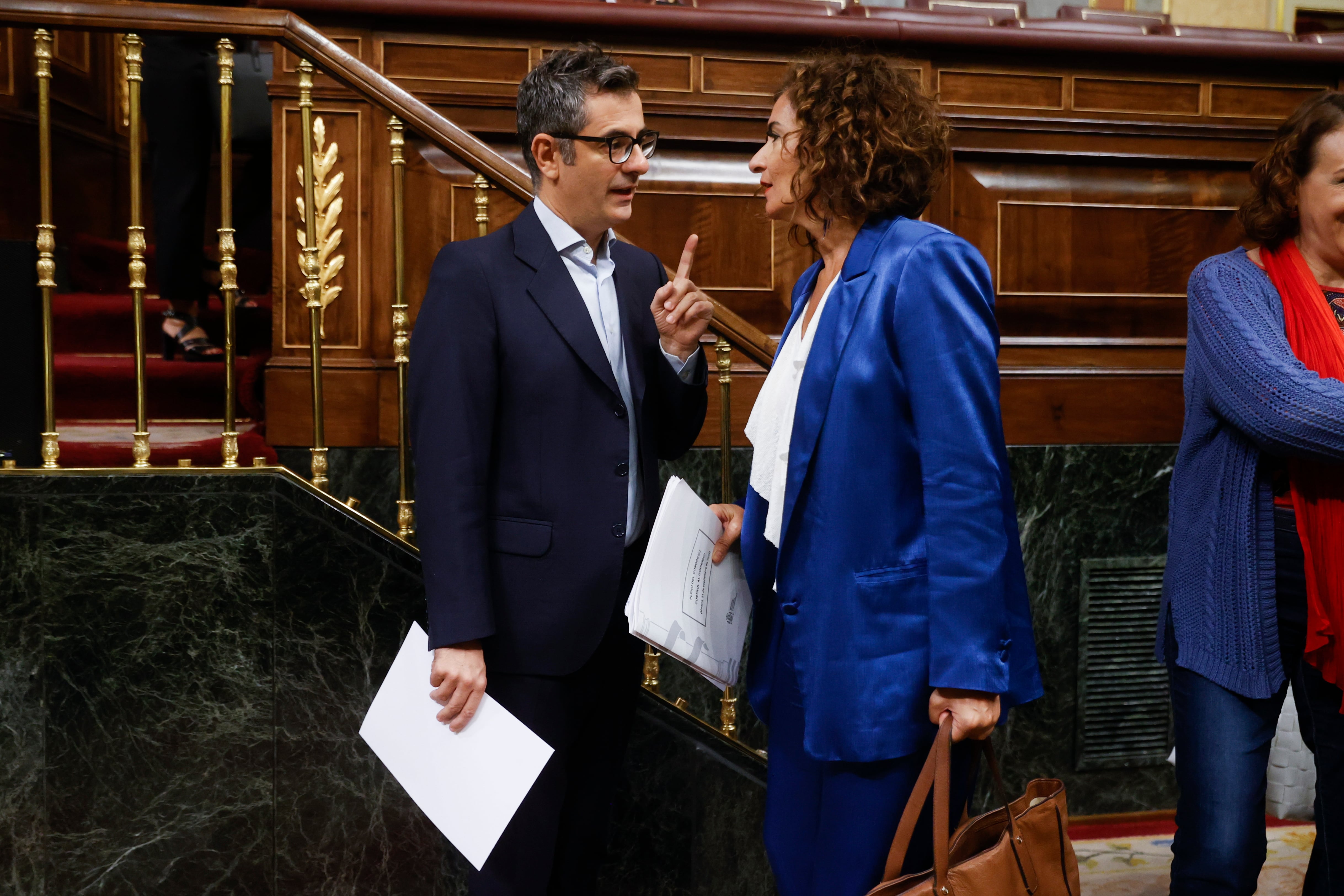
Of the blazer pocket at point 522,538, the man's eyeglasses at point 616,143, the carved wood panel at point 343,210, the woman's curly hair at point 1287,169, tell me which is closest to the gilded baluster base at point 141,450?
the carved wood panel at point 343,210

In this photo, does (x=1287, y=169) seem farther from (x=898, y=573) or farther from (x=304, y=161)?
(x=304, y=161)

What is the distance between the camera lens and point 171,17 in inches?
83.0

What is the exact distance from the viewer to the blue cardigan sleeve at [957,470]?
4.33 ft

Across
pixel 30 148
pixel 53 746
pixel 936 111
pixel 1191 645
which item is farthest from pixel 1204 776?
pixel 30 148

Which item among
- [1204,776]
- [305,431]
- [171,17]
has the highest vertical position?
[171,17]

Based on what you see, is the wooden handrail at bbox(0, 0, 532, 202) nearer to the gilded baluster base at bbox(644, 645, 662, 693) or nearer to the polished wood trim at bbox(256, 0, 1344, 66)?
the polished wood trim at bbox(256, 0, 1344, 66)

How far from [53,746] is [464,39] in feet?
6.99

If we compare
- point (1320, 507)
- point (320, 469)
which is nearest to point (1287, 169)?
point (1320, 507)

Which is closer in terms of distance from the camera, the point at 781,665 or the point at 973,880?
the point at 973,880

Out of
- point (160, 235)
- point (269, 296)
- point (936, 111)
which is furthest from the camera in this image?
point (269, 296)

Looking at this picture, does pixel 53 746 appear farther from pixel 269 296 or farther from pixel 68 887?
pixel 269 296

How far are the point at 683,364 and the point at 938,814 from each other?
789 mm

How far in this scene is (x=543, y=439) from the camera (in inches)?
63.7

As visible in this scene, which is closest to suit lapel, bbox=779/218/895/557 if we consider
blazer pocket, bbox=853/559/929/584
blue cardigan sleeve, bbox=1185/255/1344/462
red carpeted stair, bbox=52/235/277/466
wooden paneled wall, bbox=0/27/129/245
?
blazer pocket, bbox=853/559/929/584
